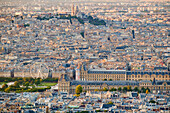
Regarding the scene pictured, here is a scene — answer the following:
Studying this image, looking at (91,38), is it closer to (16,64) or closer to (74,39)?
(74,39)

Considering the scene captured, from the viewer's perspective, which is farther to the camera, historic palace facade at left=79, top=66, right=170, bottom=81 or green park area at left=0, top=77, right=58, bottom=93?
historic palace facade at left=79, top=66, right=170, bottom=81

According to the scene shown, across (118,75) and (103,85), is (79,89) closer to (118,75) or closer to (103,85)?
(103,85)

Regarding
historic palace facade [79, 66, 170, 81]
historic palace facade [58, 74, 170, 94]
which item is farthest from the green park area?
historic palace facade [79, 66, 170, 81]

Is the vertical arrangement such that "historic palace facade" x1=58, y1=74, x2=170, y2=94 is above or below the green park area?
above

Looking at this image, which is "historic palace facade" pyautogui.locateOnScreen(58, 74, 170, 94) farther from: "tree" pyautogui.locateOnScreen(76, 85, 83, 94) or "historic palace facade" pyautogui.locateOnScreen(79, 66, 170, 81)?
"historic palace facade" pyautogui.locateOnScreen(79, 66, 170, 81)

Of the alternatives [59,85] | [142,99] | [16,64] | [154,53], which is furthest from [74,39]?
[142,99]

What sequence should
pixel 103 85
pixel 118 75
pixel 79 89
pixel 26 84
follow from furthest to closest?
pixel 118 75 < pixel 26 84 < pixel 103 85 < pixel 79 89

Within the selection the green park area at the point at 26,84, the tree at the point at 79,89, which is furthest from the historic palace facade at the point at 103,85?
the green park area at the point at 26,84

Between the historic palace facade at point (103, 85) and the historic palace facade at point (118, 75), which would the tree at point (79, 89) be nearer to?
the historic palace facade at point (103, 85)

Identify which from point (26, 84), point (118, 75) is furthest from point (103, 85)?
point (26, 84)

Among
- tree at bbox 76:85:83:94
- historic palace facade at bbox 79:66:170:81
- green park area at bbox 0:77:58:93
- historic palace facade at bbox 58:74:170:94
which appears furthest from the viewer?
historic palace facade at bbox 79:66:170:81

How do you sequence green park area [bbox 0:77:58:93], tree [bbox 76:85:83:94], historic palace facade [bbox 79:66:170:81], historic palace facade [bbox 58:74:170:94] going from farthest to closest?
1. historic palace facade [bbox 79:66:170:81]
2. green park area [bbox 0:77:58:93]
3. historic palace facade [bbox 58:74:170:94]
4. tree [bbox 76:85:83:94]
